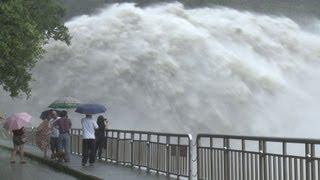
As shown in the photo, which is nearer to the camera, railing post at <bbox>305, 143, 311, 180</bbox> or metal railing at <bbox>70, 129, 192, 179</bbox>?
railing post at <bbox>305, 143, 311, 180</bbox>

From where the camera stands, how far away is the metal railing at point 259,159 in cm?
796

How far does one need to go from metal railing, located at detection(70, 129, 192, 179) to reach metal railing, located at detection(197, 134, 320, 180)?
0.90 metres

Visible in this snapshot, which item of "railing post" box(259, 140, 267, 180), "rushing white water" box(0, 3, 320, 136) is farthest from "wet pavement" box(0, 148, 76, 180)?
"rushing white water" box(0, 3, 320, 136)

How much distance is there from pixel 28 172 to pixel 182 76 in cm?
2327

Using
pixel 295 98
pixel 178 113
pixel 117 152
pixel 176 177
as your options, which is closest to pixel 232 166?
pixel 176 177

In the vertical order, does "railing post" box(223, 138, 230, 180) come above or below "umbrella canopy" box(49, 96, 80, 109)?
below

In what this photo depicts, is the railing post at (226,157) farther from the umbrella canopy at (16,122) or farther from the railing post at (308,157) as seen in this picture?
the umbrella canopy at (16,122)

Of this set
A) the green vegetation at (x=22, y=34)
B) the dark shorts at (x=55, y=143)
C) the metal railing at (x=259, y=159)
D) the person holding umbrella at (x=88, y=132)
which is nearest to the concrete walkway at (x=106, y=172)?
the person holding umbrella at (x=88, y=132)

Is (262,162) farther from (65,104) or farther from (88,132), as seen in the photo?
(65,104)

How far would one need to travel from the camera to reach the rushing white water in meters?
37.4

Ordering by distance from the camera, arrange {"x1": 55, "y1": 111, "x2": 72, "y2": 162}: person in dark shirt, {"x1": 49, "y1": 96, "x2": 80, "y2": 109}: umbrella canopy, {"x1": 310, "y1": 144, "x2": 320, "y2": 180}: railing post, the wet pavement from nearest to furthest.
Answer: {"x1": 310, "y1": 144, "x2": 320, "y2": 180}: railing post, the wet pavement, {"x1": 55, "y1": 111, "x2": 72, "y2": 162}: person in dark shirt, {"x1": 49, "y1": 96, "x2": 80, "y2": 109}: umbrella canopy

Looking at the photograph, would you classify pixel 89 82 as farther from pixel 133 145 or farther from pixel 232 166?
pixel 232 166

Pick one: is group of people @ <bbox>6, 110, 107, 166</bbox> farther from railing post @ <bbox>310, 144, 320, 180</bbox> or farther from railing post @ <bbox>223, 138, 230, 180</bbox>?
railing post @ <bbox>310, 144, 320, 180</bbox>

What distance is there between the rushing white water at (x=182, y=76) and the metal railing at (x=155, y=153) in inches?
757
